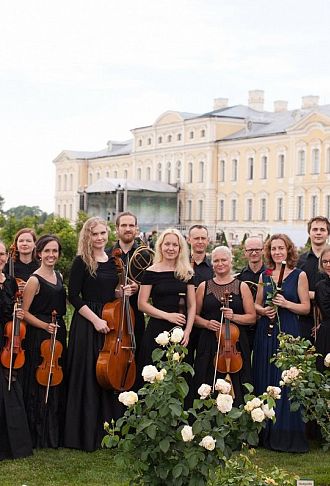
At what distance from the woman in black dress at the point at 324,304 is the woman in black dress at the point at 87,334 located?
1427mm

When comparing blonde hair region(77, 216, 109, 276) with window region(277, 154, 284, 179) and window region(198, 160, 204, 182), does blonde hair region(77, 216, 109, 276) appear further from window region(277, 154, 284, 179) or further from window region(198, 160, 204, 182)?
window region(198, 160, 204, 182)

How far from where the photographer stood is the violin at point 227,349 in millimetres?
5746

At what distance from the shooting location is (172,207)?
62.6 metres

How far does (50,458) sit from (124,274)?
4.35 feet

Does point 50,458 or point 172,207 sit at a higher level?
point 172,207

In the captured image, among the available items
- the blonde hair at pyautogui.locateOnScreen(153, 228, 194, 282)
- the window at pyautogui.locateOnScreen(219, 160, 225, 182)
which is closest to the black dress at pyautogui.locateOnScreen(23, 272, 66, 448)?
the blonde hair at pyautogui.locateOnScreen(153, 228, 194, 282)

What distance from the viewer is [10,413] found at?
220 inches

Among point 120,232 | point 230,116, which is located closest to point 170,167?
point 230,116

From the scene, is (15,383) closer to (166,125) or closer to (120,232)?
(120,232)

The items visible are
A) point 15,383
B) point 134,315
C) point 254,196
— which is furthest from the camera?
point 254,196

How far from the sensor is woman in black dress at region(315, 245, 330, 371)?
6000 millimetres

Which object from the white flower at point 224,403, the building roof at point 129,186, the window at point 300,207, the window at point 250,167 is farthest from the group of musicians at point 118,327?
the building roof at point 129,186

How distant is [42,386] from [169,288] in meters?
1.10

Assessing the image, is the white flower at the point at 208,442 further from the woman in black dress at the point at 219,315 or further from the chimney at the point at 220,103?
the chimney at the point at 220,103
